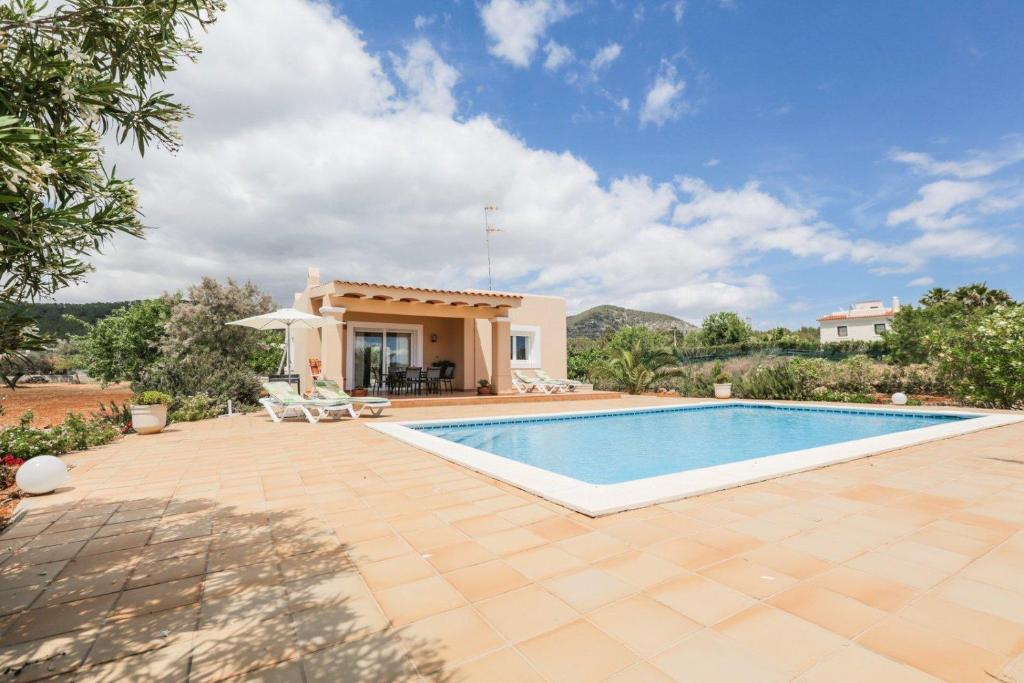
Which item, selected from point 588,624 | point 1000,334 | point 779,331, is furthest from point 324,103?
point 779,331

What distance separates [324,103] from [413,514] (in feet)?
33.8

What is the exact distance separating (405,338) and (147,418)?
924cm

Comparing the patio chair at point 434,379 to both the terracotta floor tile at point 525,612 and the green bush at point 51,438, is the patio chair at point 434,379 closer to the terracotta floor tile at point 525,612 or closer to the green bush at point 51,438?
the green bush at point 51,438

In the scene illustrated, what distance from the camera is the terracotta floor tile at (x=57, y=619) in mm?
2123

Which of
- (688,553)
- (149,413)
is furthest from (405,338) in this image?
(688,553)

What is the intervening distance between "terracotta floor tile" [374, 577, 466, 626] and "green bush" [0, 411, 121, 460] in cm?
691

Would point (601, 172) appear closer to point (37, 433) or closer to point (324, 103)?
point (324, 103)

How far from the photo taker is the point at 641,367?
1834 cm

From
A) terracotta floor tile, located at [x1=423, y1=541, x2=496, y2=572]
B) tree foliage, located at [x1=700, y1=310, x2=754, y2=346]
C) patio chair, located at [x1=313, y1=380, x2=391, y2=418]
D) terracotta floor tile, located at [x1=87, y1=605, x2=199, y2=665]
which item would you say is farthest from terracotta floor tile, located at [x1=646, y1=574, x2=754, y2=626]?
tree foliage, located at [x1=700, y1=310, x2=754, y2=346]

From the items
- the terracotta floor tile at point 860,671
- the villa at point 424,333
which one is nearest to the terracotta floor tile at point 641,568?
the terracotta floor tile at point 860,671

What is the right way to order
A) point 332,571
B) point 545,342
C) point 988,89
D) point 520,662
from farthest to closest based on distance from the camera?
1. point 545,342
2. point 988,89
3. point 332,571
4. point 520,662

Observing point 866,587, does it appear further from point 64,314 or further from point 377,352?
point 377,352

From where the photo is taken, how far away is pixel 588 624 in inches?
83.0

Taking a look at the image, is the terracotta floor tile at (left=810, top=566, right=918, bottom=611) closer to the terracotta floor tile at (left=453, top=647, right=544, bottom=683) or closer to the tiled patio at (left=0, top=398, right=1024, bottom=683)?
the tiled patio at (left=0, top=398, right=1024, bottom=683)
